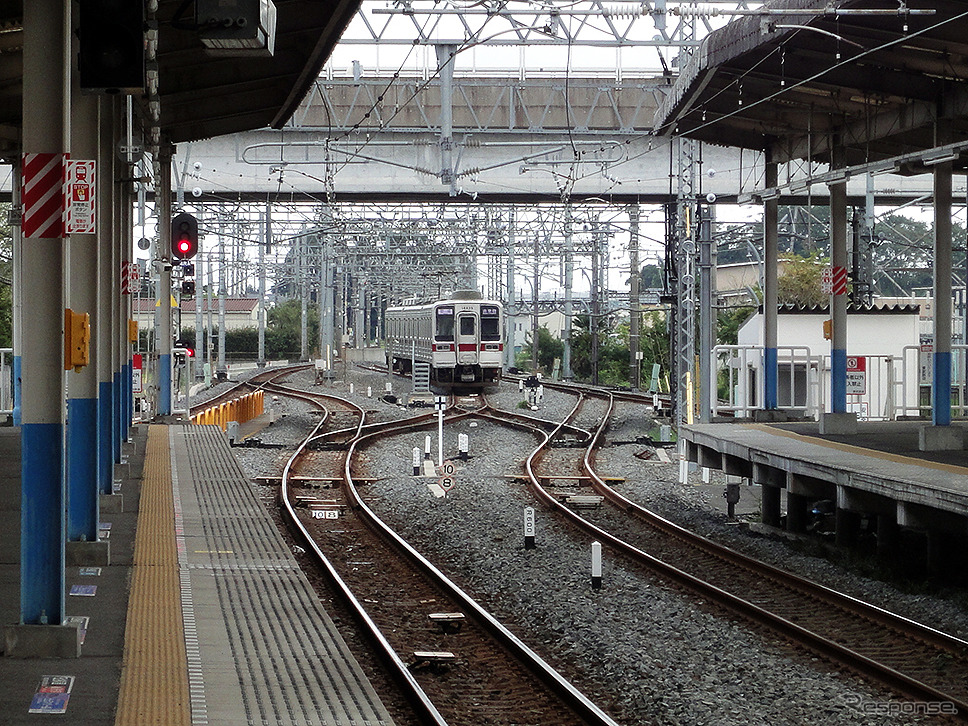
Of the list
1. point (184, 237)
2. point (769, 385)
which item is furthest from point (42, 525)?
point (769, 385)

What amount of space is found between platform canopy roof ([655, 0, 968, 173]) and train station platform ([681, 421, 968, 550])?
10.7 ft

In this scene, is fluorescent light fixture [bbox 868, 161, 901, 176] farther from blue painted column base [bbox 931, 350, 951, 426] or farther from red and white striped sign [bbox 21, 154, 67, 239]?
red and white striped sign [bbox 21, 154, 67, 239]

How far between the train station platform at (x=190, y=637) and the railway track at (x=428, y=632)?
66 cm

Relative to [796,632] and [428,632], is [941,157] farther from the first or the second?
[428,632]

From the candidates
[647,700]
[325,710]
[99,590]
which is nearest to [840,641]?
[647,700]

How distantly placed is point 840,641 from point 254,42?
5.54 metres

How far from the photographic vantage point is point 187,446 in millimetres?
16453

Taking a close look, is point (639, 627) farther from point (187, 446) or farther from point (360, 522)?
point (187, 446)

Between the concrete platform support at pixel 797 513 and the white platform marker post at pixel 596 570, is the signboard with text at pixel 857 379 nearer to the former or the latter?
the concrete platform support at pixel 797 513

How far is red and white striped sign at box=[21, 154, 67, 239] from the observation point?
18.5 feet

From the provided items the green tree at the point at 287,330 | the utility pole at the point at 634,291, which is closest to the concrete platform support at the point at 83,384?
the utility pole at the point at 634,291

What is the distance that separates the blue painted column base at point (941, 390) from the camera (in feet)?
47.1

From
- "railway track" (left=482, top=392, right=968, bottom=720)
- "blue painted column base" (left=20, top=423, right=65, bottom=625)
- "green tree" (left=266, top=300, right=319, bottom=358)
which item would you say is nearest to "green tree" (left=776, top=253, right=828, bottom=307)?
"railway track" (left=482, top=392, right=968, bottom=720)

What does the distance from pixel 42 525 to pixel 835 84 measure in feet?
36.9
